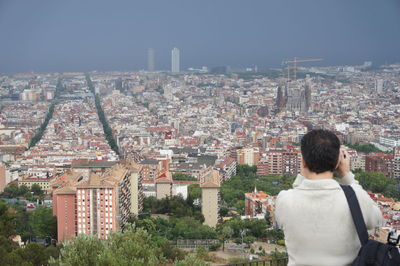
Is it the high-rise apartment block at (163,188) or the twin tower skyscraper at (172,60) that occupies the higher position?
the twin tower skyscraper at (172,60)

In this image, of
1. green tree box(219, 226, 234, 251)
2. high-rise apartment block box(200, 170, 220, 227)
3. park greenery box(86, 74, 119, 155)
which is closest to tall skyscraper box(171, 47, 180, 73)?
park greenery box(86, 74, 119, 155)

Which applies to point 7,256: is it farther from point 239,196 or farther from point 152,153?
point 152,153

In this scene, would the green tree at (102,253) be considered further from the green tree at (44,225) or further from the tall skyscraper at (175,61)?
the tall skyscraper at (175,61)

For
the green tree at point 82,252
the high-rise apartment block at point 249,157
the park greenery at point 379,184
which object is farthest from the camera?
the high-rise apartment block at point 249,157

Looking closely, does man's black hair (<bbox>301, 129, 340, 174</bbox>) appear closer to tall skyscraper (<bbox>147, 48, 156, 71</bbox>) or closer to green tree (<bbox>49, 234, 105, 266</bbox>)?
green tree (<bbox>49, 234, 105, 266</bbox>)

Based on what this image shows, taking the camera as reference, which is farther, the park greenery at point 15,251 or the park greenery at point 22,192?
the park greenery at point 22,192

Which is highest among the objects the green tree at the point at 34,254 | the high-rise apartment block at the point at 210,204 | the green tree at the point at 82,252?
the green tree at the point at 82,252

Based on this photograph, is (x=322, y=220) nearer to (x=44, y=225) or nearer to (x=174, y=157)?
(x=44, y=225)

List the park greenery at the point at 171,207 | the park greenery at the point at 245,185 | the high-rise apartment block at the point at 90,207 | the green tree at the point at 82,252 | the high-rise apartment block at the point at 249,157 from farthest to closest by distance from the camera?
the high-rise apartment block at the point at 249,157 < the park greenery at the point at 245,185 < the park greenery at the point at 171,207 < the high-rise apartment block at the point at 90,207 < the green tree at the point at 82,252

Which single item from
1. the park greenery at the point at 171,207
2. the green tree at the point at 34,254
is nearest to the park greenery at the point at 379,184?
the park greenery at the point at 171,207

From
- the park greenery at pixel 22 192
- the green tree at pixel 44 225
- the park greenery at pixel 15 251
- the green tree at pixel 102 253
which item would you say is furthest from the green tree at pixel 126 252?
the park greenery at pixel 22 192
